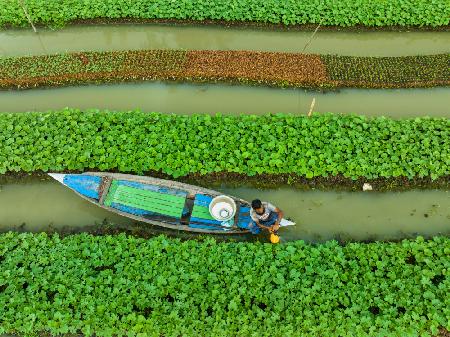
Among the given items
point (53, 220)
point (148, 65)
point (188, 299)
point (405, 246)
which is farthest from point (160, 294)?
point (148, 65)

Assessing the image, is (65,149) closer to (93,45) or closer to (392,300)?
(93,45)

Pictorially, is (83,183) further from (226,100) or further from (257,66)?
(257,66)

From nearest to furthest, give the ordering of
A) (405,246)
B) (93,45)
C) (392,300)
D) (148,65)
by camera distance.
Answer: (392,300)
(405,246)
(148,65)
(93,45)

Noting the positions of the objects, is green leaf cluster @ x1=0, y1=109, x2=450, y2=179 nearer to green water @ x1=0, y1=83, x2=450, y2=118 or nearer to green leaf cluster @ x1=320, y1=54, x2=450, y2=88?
green water @ x1=0, y1=83, x2=450, y2=118

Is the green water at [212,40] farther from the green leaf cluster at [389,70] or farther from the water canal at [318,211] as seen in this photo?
the water canal at [318,211]

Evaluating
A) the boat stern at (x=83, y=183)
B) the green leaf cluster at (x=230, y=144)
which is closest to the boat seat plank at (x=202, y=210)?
the green leaf cluster at (x=230, y=144)

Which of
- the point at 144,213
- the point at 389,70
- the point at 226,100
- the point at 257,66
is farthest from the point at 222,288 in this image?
the point at 389,70
